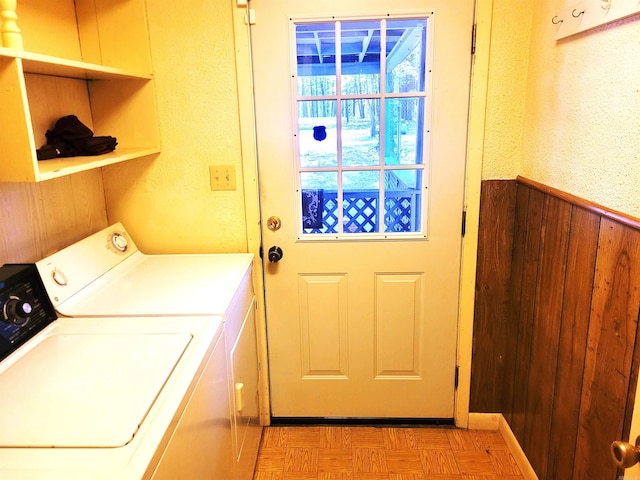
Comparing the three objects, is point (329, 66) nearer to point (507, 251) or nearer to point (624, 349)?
point (507, 251)

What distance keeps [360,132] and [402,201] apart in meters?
0.35

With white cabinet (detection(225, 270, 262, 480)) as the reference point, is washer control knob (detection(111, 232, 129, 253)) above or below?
above

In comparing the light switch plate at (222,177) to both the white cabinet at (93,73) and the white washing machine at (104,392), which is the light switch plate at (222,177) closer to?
the white cabinet at (93,73)

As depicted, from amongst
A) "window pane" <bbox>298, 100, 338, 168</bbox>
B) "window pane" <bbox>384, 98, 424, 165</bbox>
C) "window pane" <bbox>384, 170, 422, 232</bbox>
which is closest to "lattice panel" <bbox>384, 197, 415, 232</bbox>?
"window pane" <bbox>384, 170, 422, 232</bbox>

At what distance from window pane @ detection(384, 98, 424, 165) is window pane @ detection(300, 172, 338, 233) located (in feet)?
0.87

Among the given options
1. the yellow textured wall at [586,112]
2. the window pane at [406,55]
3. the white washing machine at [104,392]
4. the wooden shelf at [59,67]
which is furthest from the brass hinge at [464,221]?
the wooden shelf at [59,67]

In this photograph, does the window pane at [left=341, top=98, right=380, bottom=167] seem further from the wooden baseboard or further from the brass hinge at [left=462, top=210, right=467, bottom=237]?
the wooden baseboard

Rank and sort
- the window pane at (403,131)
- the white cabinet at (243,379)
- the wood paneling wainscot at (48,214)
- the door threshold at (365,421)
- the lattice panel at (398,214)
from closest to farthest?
the wood paneling wainscot at (48,214) < the white cabinet at (243,379) < the window pane at (403,131) < the lattice panel at (398,214) < the door threshold at (365,421)

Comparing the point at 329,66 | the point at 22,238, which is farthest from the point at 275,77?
the point at 22,238

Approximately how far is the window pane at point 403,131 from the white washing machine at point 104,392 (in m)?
1.07

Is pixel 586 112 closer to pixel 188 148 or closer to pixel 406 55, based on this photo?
pixel 406 55

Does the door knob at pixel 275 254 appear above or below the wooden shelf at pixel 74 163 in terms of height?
below

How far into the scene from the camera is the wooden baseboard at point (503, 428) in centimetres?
196

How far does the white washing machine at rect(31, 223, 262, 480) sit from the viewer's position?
149 centimetres
